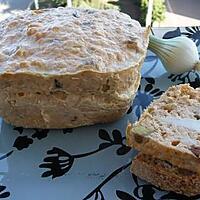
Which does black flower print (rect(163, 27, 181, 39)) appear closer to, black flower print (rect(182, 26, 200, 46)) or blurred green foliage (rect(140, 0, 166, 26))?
black flower print (rect(182, 26, 200, 46))

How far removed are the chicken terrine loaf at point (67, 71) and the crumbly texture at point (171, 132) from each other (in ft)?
0.30

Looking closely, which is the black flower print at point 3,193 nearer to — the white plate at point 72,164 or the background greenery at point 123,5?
the white plate at point 72,164

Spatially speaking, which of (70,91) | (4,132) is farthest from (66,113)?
(4,132)

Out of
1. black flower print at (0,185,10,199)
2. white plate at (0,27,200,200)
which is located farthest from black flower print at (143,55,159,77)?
black flower print at (0,185,10,199)

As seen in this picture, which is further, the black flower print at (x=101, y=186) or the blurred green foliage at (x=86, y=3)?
the blurred green foliage at (x=86, y=3)

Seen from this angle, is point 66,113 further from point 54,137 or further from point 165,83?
point 165,83

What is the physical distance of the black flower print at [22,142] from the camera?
1130mm

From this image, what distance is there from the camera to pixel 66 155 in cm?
110

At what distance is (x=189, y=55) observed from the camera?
1.34 m

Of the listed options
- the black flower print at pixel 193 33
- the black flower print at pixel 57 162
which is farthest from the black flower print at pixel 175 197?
the black flower print at pixel 193 33

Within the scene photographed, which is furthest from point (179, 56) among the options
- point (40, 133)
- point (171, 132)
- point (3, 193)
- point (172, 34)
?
point (3, 193)

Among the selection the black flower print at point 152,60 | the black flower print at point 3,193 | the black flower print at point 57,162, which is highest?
the black flower print at point 152,60

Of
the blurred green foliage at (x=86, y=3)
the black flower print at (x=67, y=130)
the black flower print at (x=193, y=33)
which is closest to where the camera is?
the black flower print at (x=67, y=130)

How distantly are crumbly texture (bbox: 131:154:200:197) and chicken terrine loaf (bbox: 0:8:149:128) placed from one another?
0.60 feet
